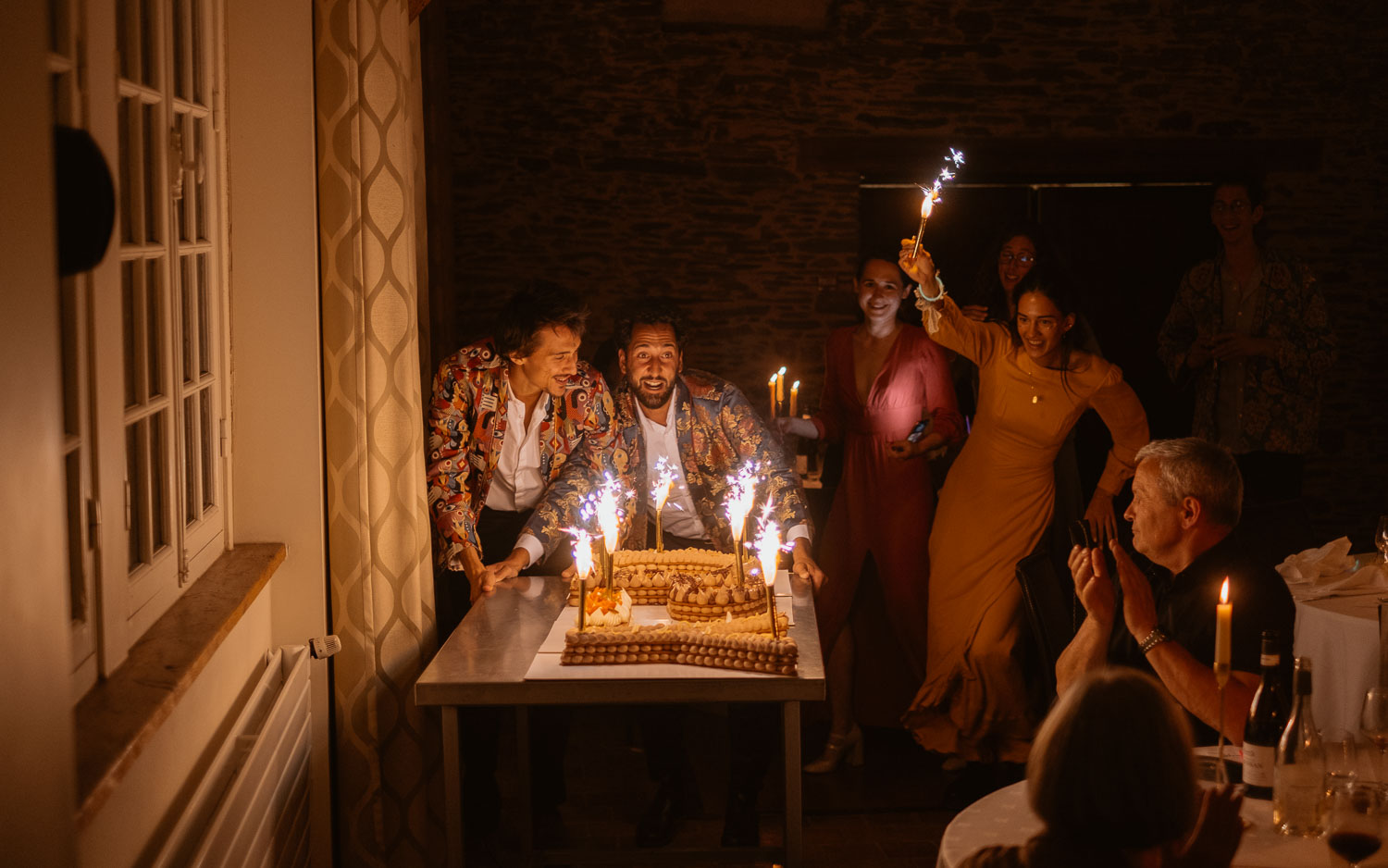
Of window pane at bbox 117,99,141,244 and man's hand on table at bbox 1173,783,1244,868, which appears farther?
window pane at bbox 117,99,141,244

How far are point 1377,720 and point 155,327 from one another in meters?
2.56

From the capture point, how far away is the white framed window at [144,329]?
2.07 m

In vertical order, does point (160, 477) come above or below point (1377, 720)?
above

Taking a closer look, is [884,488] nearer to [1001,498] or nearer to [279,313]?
[1001,498]

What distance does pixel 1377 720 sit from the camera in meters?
2.27

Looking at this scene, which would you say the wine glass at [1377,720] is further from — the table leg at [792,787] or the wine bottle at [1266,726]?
the table leg at [792,787]

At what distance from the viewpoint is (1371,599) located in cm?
376

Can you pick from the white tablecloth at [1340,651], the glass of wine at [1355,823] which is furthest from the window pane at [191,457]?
the white tablecloth at [1340,651]

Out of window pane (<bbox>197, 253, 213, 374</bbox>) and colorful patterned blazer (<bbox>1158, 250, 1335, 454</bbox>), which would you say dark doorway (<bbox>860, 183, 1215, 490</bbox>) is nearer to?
colorful patterned blazer (<bbox>1158, 250, 1335, 454</bbox>)

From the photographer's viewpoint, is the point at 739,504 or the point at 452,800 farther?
the point at 739,504

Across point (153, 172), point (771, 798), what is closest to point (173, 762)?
point (153, 172)

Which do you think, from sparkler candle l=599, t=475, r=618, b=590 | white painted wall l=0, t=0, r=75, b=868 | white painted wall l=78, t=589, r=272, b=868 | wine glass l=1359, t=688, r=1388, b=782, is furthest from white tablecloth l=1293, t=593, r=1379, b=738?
white painted wall l=0, t=0, r=75, b=868

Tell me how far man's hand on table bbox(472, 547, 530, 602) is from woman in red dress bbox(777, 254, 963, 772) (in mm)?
1580

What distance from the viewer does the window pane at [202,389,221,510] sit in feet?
10.2
